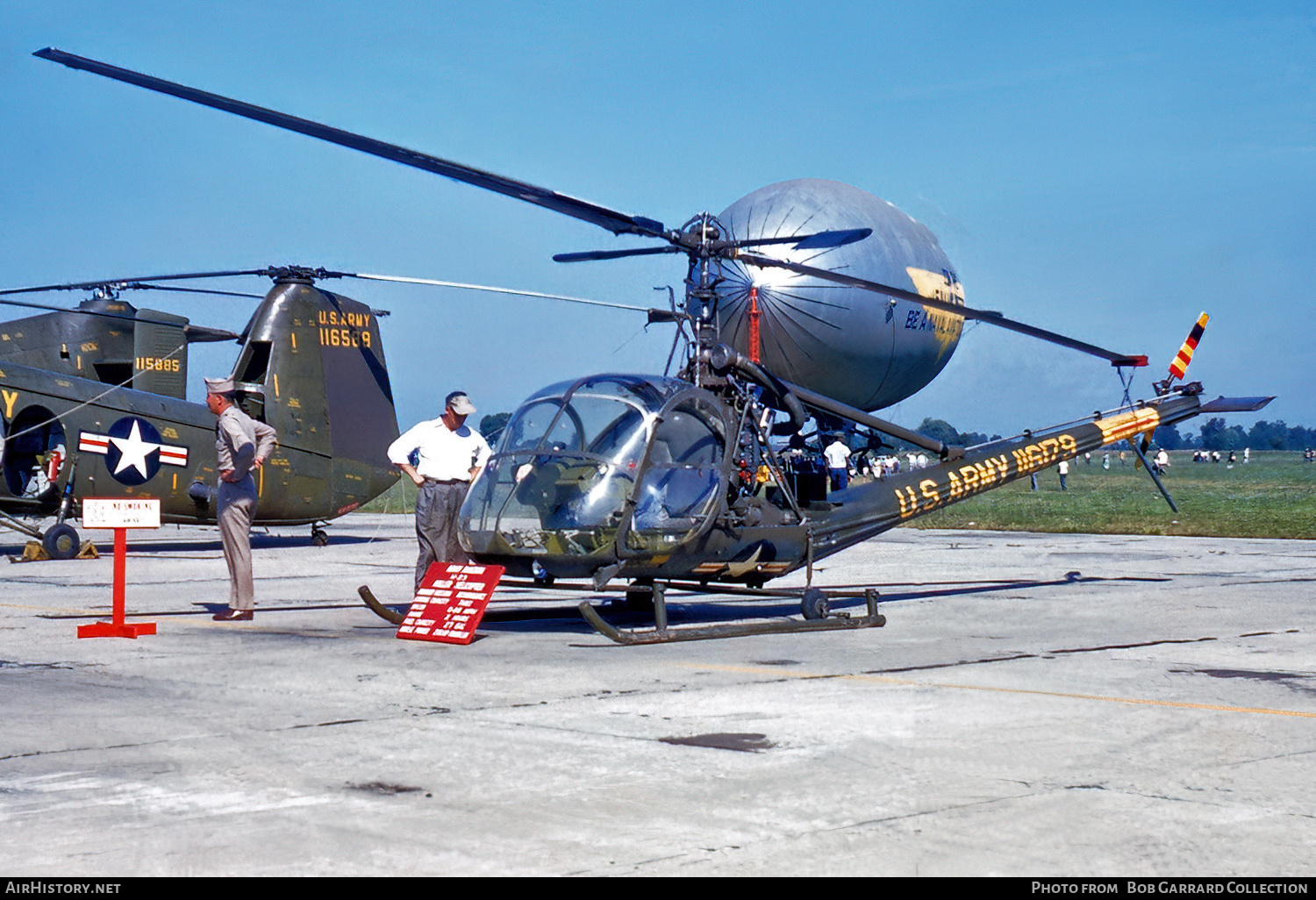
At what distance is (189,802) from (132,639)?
475 centimetres

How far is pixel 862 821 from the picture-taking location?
426 cm

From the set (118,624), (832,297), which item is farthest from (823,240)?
(832,297)

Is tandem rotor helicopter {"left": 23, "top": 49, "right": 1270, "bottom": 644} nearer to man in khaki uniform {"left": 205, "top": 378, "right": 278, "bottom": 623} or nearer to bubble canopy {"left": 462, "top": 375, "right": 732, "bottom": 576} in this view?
bubble canopy {"left": 462, "top": 375, "right": 732, "bottom": 576}

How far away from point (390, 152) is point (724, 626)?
4165 millimetres

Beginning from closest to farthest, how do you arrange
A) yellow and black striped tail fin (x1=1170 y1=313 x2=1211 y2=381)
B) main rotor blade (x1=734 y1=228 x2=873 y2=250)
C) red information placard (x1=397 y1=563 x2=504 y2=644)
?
1. red information placard (x1=397 y1=563 x2=504 y2=644)
2. main rotor blade (x1=734 y1=228 x2=873 y2=250)
3. yellow and black striped tail fin (x1=1170 y1=313 x2=1211 y2=381)

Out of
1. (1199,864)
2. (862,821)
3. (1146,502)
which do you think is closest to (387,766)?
(862,821)

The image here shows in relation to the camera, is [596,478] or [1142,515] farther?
[1142,515]

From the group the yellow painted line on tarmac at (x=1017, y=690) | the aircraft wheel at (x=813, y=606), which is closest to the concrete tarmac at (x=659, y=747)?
the yellow painted line on tarmac at (x=1017, y=690)

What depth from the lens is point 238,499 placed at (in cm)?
1016

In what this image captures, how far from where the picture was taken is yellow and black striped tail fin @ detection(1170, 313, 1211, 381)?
1525 centimetres

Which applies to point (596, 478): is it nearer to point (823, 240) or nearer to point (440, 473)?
point (440, 473)

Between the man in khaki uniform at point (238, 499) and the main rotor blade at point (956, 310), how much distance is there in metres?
4.02

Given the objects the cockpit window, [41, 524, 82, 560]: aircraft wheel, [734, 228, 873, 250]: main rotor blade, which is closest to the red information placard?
the cockpit window

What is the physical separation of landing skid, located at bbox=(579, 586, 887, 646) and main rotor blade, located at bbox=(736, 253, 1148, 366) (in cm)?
231
